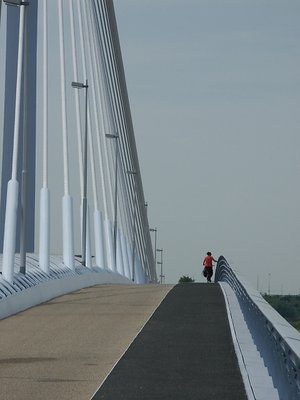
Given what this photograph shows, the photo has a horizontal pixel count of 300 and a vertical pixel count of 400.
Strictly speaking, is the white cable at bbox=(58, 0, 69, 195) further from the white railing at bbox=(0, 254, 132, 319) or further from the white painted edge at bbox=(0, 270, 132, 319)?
the white painted edge at bbox=(0, 270, 132, 319)

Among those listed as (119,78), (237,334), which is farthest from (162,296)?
(119,78)

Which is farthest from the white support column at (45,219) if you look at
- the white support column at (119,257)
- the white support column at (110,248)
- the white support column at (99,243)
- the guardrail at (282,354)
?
the white support column at (119,257)

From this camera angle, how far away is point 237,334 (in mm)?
19984

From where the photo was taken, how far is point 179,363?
16234mm

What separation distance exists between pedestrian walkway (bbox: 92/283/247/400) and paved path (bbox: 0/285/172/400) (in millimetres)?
236

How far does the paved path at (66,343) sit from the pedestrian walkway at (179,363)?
24 cm

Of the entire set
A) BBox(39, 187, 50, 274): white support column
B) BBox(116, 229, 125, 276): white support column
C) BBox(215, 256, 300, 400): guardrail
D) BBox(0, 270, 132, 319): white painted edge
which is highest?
BBox(116, 229, 125, 276): white support column

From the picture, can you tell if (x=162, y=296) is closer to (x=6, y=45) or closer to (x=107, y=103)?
(x=6, y=45)

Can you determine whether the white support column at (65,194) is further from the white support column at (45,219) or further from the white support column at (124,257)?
the white support column at (124,257)

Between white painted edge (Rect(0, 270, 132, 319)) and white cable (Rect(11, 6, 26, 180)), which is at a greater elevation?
white cable (Rect(11, 6, 26, 180))

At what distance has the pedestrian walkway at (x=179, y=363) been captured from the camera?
1325 centimetres

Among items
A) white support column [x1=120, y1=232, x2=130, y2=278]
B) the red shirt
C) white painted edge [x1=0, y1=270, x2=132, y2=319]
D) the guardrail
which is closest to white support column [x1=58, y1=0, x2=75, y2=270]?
white painted edge [x1=0, y1=270, x2=132, y2=319]

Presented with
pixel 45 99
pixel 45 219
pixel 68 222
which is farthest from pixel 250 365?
pixel 68 222

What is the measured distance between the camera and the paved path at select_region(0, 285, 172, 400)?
45.9ft
